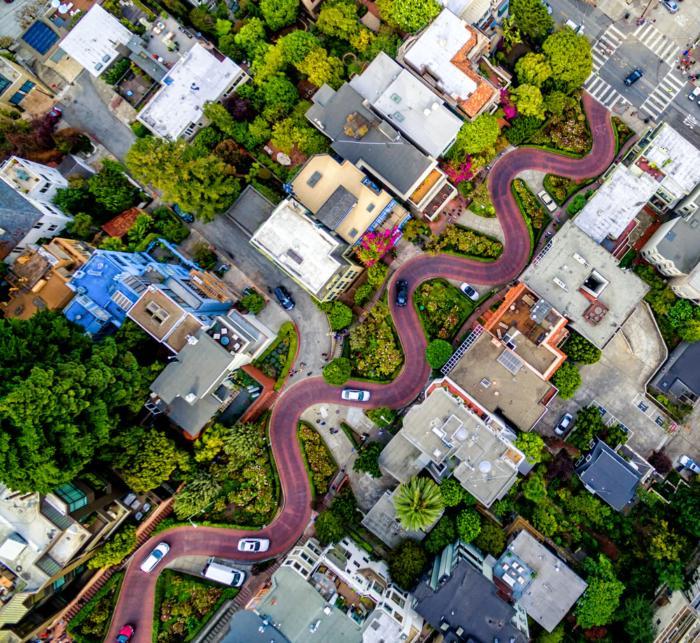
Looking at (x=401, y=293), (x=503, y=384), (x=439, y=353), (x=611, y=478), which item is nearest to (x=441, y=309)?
(x=401, y=293)

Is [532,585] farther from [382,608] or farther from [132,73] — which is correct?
[132,73]

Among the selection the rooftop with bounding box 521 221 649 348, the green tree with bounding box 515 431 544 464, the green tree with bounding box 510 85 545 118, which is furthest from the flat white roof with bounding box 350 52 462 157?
the green tree with bounding box 515 431 544 464

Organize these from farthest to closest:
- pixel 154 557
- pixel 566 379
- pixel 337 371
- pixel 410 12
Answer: pixel 337 371 → pixel 410 12 → pixel 154 557 → pixel 566 379

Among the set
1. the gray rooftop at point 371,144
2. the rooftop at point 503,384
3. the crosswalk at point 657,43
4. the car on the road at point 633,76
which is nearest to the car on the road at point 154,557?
the rooftop at point 503,384

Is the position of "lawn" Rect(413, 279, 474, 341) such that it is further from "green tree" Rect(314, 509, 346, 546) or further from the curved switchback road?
"green tree" Rect(314, 509, 346, 546)

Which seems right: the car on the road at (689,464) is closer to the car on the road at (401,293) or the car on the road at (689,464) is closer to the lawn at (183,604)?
the car on the road at (401,293)

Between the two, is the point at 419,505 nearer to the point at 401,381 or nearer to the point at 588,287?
the point at 401,381

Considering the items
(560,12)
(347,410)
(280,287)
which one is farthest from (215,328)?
(560,12)
